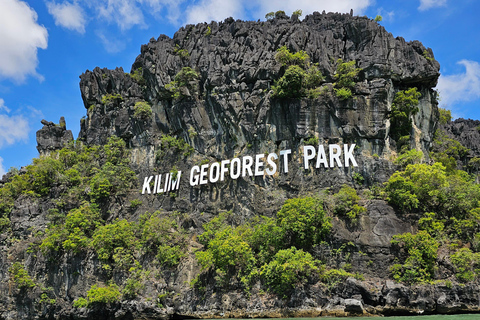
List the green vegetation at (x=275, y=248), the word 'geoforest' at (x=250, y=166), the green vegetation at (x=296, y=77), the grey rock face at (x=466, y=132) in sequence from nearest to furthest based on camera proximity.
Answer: the green vegetation at (x=275, y=248), the word 'geoforest' at (x=250, y=166), the green vegetation at (x=296, y=77), the grey rock face at (x=466, y=132)

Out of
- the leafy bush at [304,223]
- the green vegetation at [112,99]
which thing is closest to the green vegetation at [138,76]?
the green vegetation at [112,99]

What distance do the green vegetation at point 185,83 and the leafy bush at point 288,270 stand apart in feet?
58.0

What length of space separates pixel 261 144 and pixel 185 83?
9.38 m

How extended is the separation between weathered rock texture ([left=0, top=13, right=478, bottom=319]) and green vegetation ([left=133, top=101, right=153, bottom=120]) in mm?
398

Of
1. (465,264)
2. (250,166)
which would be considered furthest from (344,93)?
(465,264)

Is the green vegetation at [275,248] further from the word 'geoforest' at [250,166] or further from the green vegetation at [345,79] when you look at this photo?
the green vegetation at [345,79]

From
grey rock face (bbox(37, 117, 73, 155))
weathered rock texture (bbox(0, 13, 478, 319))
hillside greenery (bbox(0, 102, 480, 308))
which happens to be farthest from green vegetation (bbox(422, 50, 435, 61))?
grey rock face (bbox(37, 117, 73, 155))

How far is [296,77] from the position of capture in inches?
1382

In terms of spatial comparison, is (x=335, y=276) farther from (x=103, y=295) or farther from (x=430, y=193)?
(x=103, y=295)

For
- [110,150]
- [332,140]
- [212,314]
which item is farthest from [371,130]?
[110,150]

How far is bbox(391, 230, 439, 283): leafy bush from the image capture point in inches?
1078

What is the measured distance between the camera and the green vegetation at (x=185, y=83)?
132 feet

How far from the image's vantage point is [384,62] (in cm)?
3516

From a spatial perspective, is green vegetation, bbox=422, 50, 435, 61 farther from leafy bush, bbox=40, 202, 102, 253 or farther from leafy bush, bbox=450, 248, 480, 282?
leafy bush, bbox=40, 202, 102, 253
